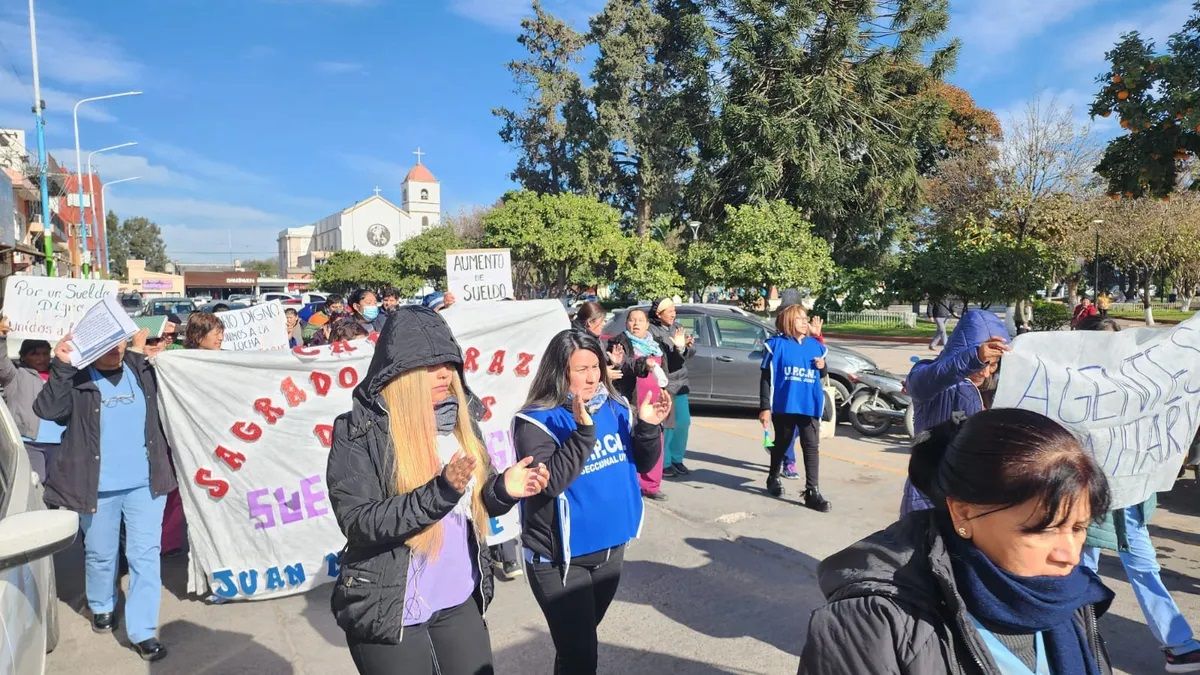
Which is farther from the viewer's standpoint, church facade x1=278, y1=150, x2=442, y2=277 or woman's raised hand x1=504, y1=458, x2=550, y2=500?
church facade x1=278, y1=150, x2=442, y2=277

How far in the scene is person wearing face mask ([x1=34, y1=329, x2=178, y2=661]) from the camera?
3.65 m

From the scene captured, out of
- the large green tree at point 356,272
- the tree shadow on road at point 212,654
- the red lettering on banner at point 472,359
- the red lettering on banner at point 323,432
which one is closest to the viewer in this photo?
the tree shadow on road at point 212,654

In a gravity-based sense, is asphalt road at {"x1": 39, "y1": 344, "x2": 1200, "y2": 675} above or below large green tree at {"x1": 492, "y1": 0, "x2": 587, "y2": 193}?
below

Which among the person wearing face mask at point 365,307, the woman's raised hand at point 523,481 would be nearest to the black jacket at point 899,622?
the woman's raised hand at point 523,481

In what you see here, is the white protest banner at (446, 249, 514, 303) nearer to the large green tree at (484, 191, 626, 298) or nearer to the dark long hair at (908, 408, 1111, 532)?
the dark long hair at (908, 408, 1111, 532)

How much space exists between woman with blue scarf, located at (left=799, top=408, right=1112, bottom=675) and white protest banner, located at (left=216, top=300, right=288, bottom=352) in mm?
6004

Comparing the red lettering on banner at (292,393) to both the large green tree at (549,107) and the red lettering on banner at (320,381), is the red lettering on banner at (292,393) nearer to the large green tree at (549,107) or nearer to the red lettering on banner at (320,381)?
the red lettering on banner at (320,381)

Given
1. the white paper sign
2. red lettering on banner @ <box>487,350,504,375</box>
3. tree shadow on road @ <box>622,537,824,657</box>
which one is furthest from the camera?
red lettering on banner @ <box>487,350,504,375</box>

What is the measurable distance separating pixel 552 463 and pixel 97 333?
248 cm

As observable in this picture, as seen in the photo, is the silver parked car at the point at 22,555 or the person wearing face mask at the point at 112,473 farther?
the person wearing face mask at the point at 112,473

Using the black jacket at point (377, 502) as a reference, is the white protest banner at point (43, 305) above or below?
above

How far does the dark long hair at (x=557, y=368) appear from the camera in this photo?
285 centimetres

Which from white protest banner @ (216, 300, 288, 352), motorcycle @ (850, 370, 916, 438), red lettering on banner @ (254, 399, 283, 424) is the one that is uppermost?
white protest banner @ (216, 300, 288, 352)

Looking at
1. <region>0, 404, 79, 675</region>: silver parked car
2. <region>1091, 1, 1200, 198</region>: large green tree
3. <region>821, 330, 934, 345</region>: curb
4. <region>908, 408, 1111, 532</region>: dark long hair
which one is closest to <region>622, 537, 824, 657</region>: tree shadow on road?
<region>908, 408, 1111, 532</region>: dark long hair
